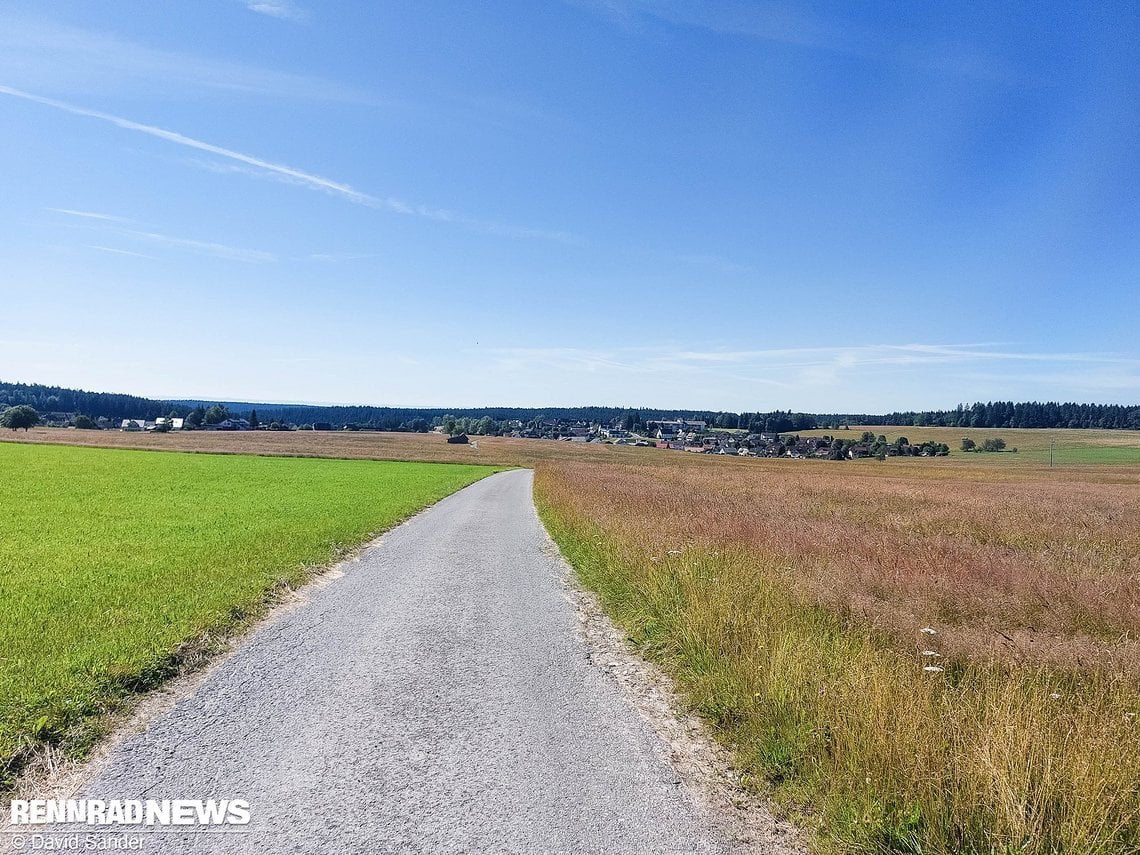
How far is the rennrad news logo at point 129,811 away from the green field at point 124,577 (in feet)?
1.92

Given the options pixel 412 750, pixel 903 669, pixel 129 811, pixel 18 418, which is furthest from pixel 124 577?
pixel 18 418

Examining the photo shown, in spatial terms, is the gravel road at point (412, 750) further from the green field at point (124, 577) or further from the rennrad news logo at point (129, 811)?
the green field at point (124, 577)

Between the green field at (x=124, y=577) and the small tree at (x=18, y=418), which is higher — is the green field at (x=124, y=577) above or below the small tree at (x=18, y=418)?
below

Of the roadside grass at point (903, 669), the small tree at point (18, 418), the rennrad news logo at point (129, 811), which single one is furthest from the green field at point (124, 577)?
the small tree at point (18, 418)

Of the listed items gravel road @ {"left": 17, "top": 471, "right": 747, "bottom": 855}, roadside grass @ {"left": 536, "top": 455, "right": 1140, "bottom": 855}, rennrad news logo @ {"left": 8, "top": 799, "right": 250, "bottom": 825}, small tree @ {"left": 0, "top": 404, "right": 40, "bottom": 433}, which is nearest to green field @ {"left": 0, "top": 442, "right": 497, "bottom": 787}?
rennrad news logo @ {"left": 8, "top": 799, "right": 250, "bottom": 825}

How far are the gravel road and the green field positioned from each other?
760mm

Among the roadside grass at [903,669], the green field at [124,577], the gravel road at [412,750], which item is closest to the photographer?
the roadside grass at [903,669]

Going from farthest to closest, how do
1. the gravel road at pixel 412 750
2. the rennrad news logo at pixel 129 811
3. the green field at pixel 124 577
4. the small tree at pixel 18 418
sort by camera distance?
the small tree at pixel 18 418 → the green field at pixel 124 577 → the rennrad news logo at pixel 129 811 → the gravel road at pixel 412 750

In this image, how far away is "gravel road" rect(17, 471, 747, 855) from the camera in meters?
3.90

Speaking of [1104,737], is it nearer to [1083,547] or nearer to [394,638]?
[394,638]

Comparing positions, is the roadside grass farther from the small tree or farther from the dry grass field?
the small tree

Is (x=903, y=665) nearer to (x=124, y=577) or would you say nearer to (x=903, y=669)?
(x=903, y=669)

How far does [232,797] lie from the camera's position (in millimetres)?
4293

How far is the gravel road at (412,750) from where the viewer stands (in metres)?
3.90
